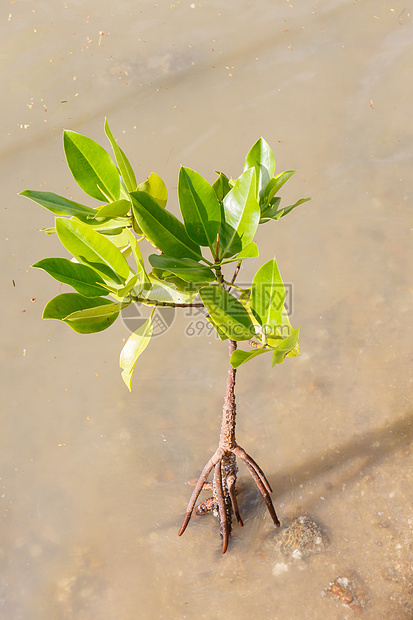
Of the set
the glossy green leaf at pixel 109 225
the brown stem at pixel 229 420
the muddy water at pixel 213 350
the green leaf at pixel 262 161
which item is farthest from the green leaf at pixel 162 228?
the muddy water at pixel 213 350

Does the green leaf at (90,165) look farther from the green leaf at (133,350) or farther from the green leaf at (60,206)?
the green leaf at (133,350)

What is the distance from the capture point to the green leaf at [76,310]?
0.94 metres

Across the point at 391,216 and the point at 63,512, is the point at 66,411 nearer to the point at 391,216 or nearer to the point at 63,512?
the point at 63,512

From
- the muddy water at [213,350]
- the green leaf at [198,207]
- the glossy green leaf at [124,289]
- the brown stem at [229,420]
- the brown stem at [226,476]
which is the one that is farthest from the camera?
the muddy water at [213,350]

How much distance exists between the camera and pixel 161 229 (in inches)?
40.3

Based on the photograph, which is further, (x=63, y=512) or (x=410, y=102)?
(x=410, y=102)

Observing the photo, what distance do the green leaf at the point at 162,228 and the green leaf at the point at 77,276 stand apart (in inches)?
5.2

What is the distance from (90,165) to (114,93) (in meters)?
1.72

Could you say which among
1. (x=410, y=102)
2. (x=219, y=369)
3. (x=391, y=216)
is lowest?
(x=219, y=369)

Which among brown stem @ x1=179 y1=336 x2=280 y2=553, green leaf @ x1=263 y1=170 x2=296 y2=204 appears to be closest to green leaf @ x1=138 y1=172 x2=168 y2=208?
Answer: green leaf @ x1=263 y1=170 x2=296 y2=204

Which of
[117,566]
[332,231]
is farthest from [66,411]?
[332,231]

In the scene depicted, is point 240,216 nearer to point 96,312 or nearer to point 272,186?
point 272,186

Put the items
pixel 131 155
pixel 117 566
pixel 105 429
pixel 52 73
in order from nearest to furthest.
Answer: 1. pixel 117 566
2. pixel 105 429
3. pixel 131 155
4. pixel 52 73

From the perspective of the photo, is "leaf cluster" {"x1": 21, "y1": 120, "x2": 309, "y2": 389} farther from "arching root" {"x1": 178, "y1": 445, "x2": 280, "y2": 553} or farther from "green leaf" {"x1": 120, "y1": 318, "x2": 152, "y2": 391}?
"arching root" {"x1": 178, "y1": 445, "x2": 280, "y2": 553}
